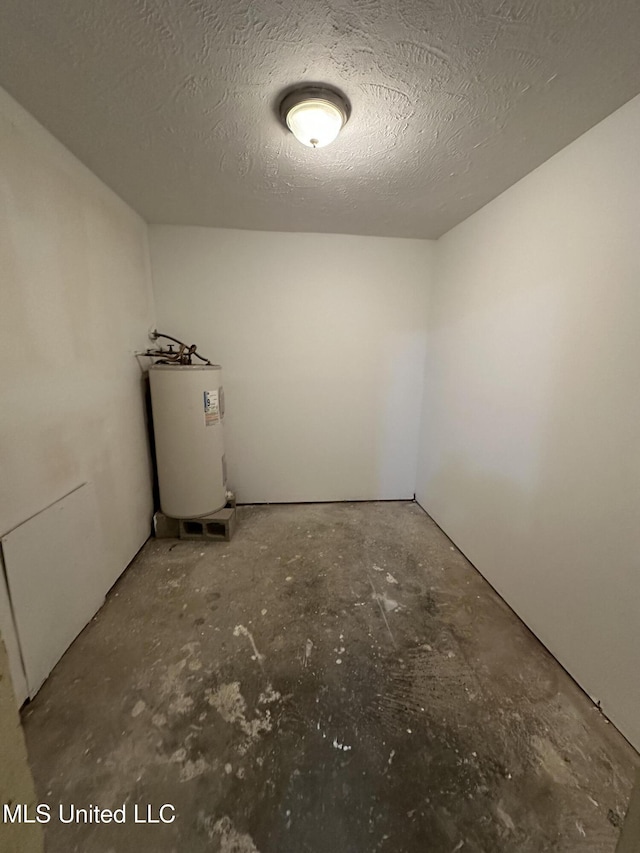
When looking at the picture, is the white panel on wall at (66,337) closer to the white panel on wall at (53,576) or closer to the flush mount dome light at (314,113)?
the white panel on wall at (53,576)

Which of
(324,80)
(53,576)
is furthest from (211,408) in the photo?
(324,80)

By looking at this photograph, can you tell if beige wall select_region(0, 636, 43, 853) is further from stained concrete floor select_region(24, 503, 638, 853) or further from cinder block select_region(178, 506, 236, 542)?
cinder block select_region(178, 506, 236, 542)

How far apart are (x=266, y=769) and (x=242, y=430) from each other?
2.19 metres

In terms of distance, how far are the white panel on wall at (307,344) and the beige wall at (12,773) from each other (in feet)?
7.88

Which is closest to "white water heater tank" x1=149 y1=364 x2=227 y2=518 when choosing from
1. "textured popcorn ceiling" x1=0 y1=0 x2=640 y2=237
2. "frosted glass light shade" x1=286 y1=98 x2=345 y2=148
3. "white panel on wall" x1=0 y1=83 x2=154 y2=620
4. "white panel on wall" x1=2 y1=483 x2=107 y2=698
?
"white panel on wall" x1=0 y1=83 x2=154 y2=620

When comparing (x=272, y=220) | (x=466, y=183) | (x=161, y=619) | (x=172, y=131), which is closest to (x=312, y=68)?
(x=172, y=131)

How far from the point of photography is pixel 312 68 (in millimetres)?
1119

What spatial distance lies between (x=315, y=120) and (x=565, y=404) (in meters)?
1.64

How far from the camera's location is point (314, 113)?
1.25 meters

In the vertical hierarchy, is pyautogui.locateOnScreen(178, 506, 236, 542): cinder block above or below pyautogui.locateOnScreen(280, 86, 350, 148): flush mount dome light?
below

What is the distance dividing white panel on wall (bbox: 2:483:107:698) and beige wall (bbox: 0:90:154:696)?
0.06m

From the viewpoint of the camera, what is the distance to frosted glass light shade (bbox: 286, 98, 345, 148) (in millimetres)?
1233

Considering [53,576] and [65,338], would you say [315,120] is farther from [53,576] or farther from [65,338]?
[53,576]

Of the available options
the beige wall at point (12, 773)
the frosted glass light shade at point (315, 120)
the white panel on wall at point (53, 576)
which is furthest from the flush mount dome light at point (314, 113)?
the white panel on wall at point (53, 576)
